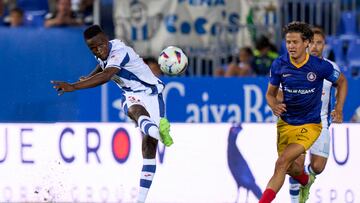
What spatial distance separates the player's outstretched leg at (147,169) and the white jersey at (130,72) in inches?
21.0

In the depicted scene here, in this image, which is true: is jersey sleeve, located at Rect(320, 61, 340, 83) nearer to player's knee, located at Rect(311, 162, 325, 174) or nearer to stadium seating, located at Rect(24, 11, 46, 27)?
player's knee, located at Rect(311, 162, 325, 174)

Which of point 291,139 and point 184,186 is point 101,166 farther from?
point 291,139

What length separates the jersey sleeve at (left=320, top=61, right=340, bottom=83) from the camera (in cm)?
1193

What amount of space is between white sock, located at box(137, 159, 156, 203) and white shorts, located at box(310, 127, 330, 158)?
67.2 inches

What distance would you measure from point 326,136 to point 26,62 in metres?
6.50

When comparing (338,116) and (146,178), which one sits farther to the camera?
(146,178)

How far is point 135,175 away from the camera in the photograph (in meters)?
14.2

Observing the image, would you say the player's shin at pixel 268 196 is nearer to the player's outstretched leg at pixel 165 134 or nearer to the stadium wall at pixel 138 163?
the player's outstretched leg at pixel 165 134

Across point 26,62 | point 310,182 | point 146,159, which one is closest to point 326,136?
point 310,182

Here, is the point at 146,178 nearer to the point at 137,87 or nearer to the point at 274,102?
the point at 137,87

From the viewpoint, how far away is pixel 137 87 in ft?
41.8

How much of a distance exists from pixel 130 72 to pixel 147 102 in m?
0.35

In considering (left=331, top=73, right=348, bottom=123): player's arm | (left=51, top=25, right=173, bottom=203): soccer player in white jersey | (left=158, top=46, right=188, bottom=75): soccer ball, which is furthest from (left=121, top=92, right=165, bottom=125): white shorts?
(left=331, top=73, right=348, bottom=123): player's arm

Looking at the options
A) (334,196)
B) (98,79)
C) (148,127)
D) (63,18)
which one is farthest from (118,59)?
(63,18)
